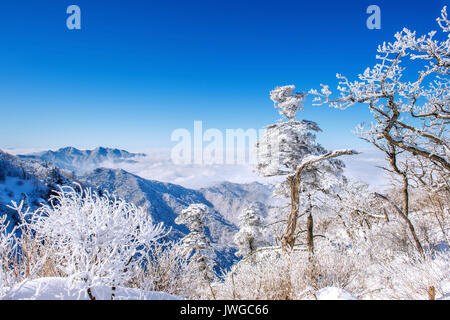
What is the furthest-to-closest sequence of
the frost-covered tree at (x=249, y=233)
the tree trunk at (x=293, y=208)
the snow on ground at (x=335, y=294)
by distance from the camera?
the frost-covered tree at (x=249, y=233) → the tree trunk at (x=293, y=208) → the snow on ground at (x=335, y=294)

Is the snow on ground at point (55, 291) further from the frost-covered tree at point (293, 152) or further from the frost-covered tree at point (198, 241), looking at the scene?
the frost-covered tree at point (198, 241)

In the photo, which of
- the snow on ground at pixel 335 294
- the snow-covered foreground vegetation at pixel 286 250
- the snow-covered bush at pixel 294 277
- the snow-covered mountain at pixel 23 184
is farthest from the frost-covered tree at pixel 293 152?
the snow-covered mountain at pixel 23 184

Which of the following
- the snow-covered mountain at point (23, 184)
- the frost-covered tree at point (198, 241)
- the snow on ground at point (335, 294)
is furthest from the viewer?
the snow-covered mountain at point (23, 184)

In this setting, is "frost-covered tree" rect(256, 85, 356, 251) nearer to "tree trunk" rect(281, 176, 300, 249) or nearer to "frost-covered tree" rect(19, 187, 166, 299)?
"tree trunk" rect(281, 176, 300, 249)

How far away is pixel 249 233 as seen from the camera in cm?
1736

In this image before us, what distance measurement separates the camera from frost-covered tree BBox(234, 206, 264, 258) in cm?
1742

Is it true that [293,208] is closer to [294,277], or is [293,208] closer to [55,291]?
[294,277]

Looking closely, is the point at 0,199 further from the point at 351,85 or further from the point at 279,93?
the point at 351,85

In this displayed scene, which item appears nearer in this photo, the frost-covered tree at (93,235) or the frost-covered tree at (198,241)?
the frost-covered tree at (93,235)

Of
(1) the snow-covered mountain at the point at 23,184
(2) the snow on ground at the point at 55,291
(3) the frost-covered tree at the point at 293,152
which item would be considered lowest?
(1) the snow-covered mountain at the point at 23,184

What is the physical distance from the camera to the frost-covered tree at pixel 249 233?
57.2ft

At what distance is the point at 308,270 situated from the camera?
4.00m

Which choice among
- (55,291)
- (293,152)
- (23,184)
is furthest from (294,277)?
(23,184)
